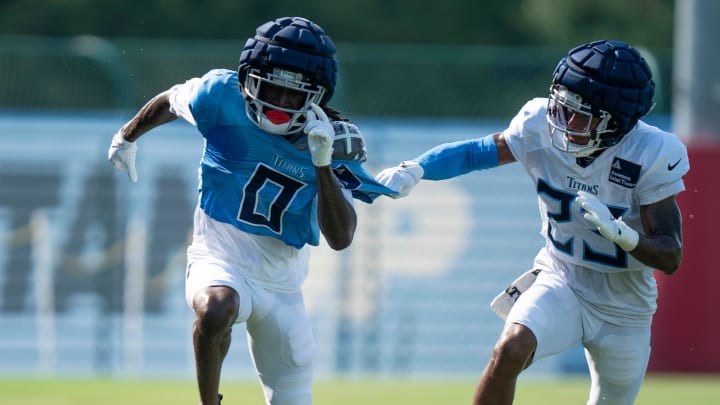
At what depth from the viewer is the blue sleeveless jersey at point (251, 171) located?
6.32m

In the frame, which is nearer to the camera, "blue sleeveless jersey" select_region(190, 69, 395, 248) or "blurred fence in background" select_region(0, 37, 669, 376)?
"blue sleeveless jersey" select_region(190, 69, 395, 248)

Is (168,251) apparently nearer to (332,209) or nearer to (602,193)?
(332,209)

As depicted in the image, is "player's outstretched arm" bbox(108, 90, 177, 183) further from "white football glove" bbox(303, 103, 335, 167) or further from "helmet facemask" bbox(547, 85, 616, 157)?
"helmet facemask" bbox(547, 85, 616, 157)

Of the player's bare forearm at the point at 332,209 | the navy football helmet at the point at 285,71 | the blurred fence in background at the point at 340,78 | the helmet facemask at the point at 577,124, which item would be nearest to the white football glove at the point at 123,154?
the navy football helmet at the point at 285,71

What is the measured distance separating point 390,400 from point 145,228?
3.37 metres

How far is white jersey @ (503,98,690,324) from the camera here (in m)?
6.21

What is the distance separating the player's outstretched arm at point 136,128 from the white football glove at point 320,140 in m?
0.99

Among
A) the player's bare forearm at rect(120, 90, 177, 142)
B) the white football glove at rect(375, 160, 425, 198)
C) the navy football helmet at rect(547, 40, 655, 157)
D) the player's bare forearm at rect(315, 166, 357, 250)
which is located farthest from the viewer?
the player's bare forearm at rect(120, 90, 177, 142)

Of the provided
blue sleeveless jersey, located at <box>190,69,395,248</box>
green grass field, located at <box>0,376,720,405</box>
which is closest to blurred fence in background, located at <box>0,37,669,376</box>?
green grass field, located at <box>0,376,720,405</box>

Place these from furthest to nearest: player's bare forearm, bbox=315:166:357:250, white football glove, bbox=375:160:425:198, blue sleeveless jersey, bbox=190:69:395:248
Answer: white football glove, bbox=375:160:425:198
blue sleeveless jersey, bbox=190:69:395:248
player's bare forearm, bbox=315:166:357:250

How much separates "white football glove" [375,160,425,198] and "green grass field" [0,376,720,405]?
2831 millimetres

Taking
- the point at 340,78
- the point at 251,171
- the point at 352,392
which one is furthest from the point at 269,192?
the point at 340,78

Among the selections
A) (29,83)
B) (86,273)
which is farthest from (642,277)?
(29,83)

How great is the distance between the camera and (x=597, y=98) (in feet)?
20.1
